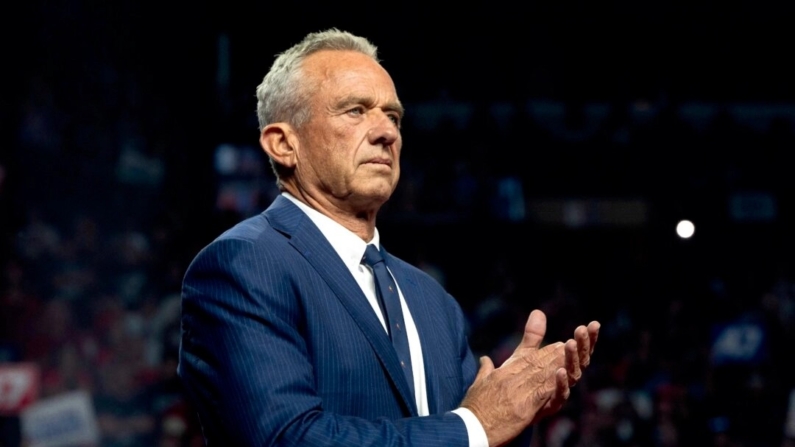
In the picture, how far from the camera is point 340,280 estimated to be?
156 cm

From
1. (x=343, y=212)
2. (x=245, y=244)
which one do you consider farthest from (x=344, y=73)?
(x=245, y=244)

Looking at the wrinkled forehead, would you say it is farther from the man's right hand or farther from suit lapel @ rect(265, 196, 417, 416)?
the man's right hand

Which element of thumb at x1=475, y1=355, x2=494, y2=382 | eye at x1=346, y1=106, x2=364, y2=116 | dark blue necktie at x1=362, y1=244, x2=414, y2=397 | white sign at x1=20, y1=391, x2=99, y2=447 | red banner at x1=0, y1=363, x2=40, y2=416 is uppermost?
eye at x1=346, y1=106, x2=364, y2=116

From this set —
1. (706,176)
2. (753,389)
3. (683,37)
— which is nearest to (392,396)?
(753,389)

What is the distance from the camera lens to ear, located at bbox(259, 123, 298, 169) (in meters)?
1.68

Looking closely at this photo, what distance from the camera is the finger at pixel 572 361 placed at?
4.97 feet

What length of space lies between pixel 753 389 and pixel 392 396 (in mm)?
4514

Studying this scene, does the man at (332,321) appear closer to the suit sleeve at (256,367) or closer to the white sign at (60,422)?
the suit sleeve at (256,367)

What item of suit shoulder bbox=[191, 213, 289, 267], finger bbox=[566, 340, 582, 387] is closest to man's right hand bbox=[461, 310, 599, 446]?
finger bbox=[566, 340, 582, 387]

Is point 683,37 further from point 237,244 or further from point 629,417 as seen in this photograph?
point 237,244

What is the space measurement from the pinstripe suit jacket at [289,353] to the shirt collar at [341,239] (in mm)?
29

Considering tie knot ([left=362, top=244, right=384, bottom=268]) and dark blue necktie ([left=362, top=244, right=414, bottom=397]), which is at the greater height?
tie knot ([left=362, top=244, right=384, bottom=268])

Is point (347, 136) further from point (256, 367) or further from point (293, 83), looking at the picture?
point (256, 367)

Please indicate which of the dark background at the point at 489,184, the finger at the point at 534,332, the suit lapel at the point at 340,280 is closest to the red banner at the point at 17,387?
the dark background at the point at 489,184
